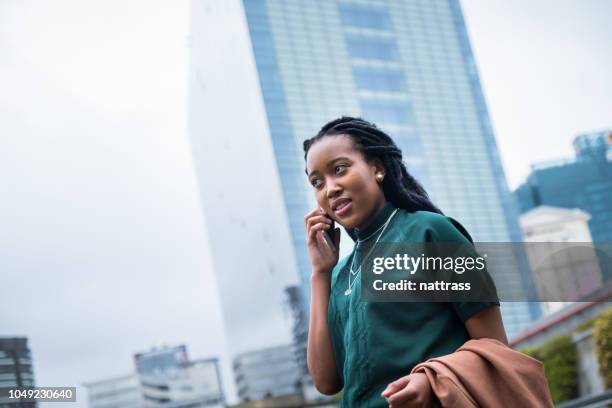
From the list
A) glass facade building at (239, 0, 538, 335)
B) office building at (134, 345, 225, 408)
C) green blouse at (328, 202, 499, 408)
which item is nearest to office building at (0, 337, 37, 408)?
green blouse at (328, 202, 499, 408)

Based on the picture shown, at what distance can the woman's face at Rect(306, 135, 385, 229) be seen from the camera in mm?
1372

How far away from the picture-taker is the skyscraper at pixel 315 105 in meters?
61.8

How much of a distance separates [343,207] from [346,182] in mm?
51

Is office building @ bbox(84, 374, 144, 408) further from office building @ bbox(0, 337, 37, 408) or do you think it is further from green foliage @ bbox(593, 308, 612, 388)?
office building @ bbox(0, 337, 37, 408)

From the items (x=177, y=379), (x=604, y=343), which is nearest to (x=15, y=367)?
(x=604, y=343)

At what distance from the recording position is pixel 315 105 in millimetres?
64375

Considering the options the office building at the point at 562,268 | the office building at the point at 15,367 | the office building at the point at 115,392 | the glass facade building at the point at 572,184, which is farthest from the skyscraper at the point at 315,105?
the office building at the point at 562,268

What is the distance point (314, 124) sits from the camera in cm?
6328

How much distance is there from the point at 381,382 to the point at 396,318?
115 millimetres

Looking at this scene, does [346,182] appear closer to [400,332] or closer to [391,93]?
[400,332]

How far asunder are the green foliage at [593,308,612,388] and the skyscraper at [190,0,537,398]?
48.7m

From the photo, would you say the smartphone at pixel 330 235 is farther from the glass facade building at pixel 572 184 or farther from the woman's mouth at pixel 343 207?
the glass facade building at pixel 572 184

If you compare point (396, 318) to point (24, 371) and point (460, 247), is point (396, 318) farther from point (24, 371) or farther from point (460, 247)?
point (24, 371)

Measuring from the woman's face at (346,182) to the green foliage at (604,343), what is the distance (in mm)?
7216
